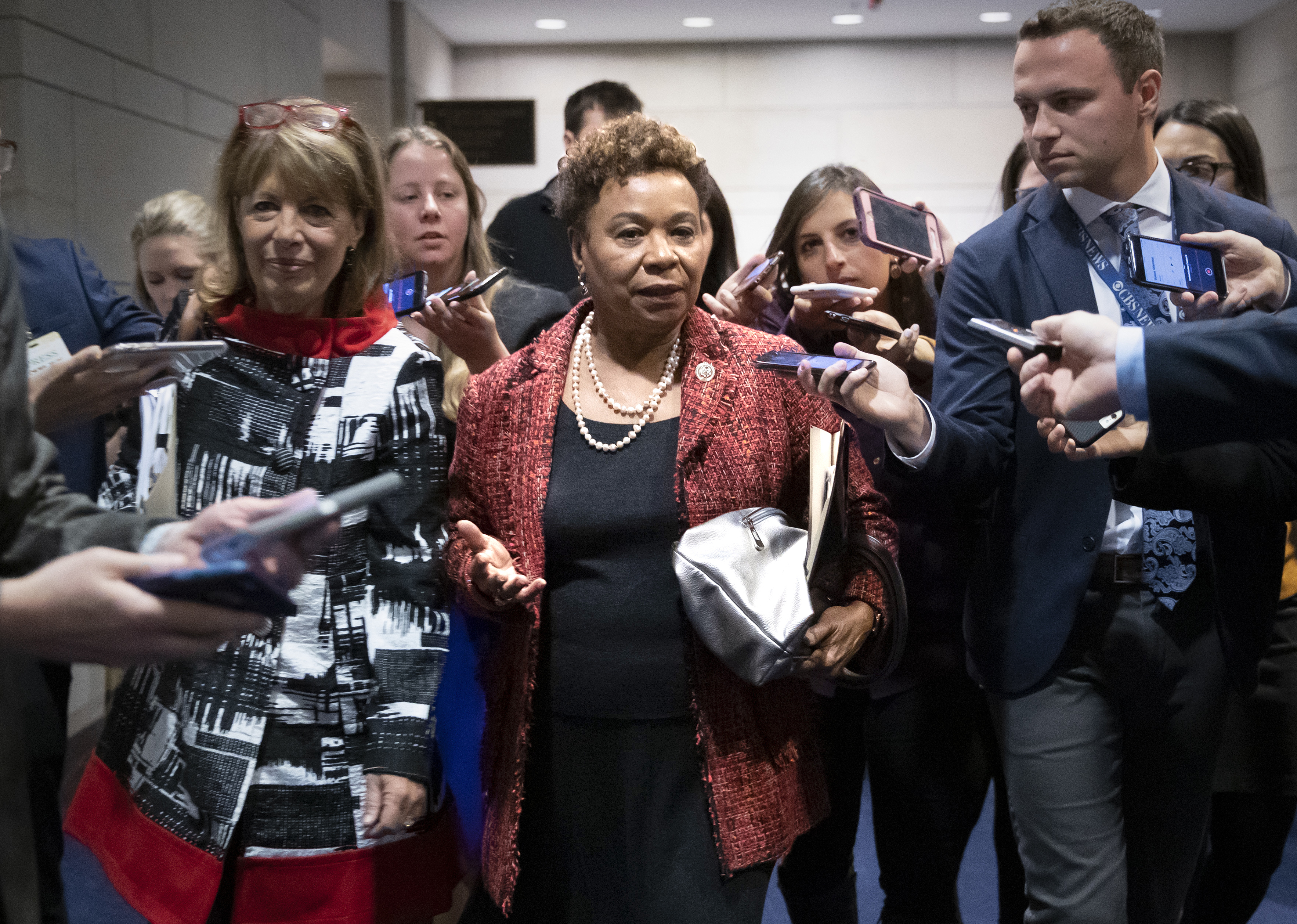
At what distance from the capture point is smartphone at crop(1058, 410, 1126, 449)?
5.65 ft

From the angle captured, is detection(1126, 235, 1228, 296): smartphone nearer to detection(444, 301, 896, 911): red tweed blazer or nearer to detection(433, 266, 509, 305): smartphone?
detection(444, 301, 896, 911): red tweed blazer

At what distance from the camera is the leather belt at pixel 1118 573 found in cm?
A: 196

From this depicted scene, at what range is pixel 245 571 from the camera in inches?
36.7

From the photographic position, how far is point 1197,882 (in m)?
2.75

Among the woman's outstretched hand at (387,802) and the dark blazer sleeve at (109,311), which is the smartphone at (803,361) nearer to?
the woman's outstretched hand at (387,802)

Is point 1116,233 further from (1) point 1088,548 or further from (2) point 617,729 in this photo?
(2) point 617,729

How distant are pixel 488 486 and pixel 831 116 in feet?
25.8

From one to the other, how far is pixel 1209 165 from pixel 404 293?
2.12 metres

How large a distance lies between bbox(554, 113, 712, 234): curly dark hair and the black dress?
465mm

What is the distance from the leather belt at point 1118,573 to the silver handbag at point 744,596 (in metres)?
0.56

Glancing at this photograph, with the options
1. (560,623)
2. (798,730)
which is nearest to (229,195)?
(560,623)

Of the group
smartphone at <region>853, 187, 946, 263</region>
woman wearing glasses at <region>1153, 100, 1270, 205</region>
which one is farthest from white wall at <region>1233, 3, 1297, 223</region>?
smartphone at <region>853, 187, 946, 263</region>

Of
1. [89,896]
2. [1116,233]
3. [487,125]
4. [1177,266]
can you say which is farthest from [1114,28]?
[487,125]

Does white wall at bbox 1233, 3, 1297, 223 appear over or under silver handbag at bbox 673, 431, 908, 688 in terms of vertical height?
over
